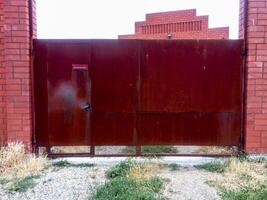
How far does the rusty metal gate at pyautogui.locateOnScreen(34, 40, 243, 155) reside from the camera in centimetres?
532

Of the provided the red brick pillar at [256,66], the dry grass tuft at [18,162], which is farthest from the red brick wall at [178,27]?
the dry grass tuft at [18,162]

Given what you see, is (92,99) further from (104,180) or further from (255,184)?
(255,184)

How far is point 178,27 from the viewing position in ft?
47.3

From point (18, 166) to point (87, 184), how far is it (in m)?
1.18

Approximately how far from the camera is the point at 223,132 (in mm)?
5453

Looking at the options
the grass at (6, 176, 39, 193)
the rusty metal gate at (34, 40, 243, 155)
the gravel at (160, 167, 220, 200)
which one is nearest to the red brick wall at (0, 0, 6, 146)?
the rusty metal gate at (34, 40, 243, 155)

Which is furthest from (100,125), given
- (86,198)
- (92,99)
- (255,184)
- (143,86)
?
(255,184)

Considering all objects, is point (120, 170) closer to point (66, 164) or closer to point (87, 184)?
point (87, 184)

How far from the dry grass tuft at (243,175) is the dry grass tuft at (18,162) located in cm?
258

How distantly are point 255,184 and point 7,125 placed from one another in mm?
3765

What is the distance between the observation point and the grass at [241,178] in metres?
3.86

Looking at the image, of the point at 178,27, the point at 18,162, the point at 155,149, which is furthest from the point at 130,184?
the point at 178,27

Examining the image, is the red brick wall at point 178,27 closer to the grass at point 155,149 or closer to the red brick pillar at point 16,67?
the grass at point 155,149

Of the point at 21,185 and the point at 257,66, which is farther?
the point at 257,66
